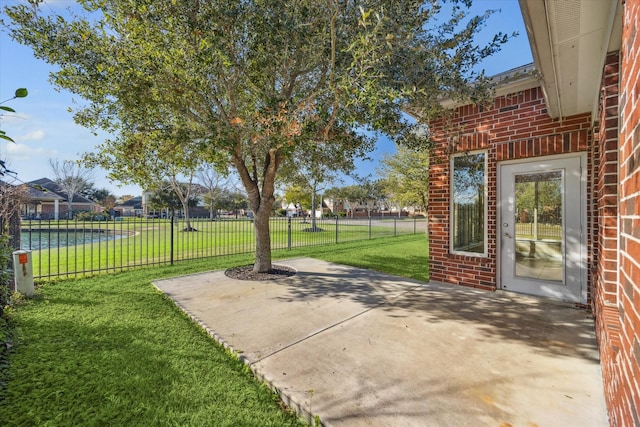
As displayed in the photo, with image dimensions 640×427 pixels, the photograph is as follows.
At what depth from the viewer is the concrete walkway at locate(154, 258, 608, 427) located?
2186mm

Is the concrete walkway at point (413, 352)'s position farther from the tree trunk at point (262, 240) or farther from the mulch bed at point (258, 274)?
the tree trunk at point (262, 240)

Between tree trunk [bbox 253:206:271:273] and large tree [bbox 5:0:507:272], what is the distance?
5.86ft

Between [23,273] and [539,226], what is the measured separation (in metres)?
8.21

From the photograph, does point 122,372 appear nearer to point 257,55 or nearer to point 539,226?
point 257,55

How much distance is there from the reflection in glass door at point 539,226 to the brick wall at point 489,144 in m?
0.36

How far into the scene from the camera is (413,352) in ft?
9.89

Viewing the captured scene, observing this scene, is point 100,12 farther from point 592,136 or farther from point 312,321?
point 592,136

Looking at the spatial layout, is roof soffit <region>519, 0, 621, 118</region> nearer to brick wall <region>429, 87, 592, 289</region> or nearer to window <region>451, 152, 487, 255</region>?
brick wall <region>429, 87, 592, 289</region>

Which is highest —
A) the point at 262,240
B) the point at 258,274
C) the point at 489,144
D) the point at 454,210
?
the point at 489,144

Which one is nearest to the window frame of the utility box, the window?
the window

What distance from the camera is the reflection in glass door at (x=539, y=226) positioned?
4.50 m

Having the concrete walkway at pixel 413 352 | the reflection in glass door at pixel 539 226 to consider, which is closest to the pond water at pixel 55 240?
the concrete walkway at pixel 413 352

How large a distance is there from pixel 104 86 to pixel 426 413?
594 cm

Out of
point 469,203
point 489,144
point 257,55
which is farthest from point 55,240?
point 489,144
